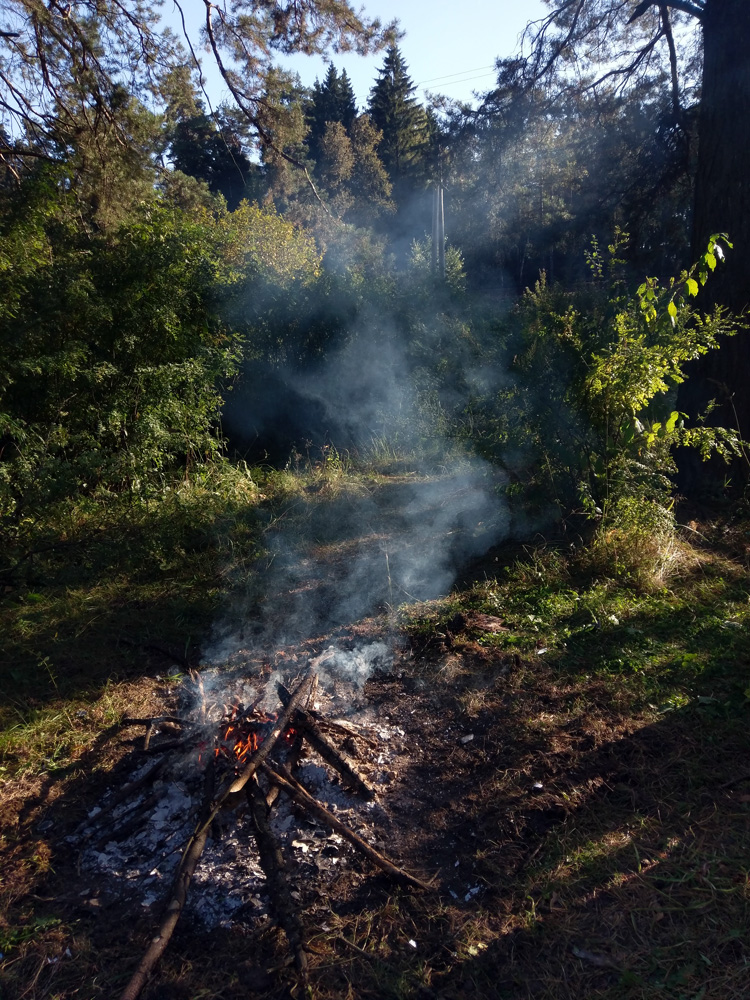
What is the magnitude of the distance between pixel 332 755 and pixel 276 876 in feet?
2.04

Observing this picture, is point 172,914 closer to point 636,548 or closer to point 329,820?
point 329,820

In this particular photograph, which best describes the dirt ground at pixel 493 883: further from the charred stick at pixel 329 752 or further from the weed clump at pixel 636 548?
the weed clump at pixel 636 548

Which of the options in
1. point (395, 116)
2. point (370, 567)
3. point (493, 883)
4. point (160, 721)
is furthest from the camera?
point (395, 116)

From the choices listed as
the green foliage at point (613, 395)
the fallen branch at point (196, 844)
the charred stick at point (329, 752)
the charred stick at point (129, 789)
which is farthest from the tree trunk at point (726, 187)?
the charred stick at point (129, 789)

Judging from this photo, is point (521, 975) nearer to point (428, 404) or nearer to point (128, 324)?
point (128, 324)

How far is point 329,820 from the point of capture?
2.56 metres

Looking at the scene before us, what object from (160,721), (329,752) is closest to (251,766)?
(329,752)

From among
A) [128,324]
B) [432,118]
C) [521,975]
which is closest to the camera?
[521,975]

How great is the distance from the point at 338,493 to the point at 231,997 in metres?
5.16

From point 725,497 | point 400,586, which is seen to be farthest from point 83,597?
point 725,497

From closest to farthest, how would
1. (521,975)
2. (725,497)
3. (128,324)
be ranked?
(521,975) → (725,497) → (128,324)

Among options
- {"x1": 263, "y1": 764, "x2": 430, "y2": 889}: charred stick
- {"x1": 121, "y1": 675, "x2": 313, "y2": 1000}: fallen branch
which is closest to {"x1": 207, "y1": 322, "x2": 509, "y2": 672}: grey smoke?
{"x1": 121, "y1": 675, "x2": 313, "y2": 1000}: fallen branch

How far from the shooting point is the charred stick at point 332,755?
283 centimetres

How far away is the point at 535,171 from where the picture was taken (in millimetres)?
8891
